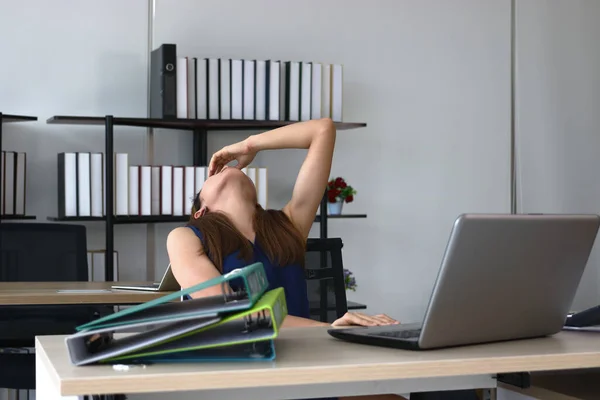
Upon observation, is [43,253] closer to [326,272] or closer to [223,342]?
[326,272]

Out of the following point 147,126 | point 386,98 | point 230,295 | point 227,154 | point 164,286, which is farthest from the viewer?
point 386,98

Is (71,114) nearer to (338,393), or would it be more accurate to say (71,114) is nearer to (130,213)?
(130,213)

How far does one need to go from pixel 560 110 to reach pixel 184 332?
15.2 ft

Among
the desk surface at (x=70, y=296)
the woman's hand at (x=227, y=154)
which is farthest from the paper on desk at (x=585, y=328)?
the desk surface at (x=70, y=296)

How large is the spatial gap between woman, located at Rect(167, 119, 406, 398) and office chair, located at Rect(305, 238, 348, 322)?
28cm

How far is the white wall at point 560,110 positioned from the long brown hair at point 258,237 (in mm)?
3319

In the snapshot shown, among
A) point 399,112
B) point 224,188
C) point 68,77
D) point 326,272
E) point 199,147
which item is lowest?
point 326,272

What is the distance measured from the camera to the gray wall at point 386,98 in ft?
14.0

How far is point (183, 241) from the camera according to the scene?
1830 millimetres

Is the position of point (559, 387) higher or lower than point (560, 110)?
lower

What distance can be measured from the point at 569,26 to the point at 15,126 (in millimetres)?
3403

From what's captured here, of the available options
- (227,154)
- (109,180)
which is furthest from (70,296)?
(109,180)

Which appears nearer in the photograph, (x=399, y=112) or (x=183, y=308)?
(x=183, y=308)

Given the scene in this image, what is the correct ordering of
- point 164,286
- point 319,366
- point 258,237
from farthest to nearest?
point 164,286 → point 258,237 → point 319,366
